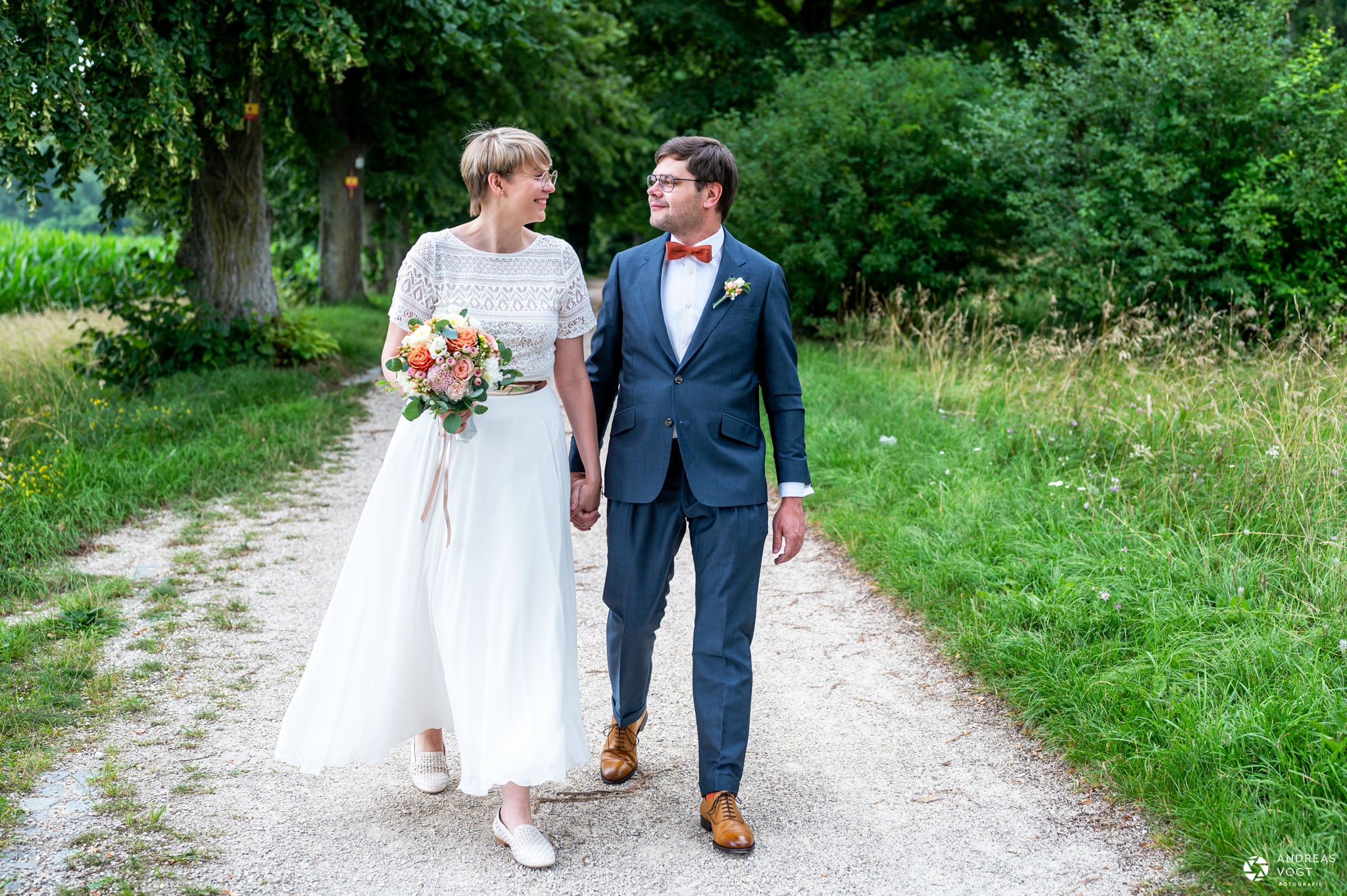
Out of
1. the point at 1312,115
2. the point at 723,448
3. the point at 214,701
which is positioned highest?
the point at 1312,115

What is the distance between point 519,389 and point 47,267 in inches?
582

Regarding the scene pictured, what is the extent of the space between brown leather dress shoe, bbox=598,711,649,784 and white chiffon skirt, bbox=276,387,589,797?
39cm

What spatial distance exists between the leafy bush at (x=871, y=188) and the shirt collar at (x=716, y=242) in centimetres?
992

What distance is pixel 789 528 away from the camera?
11.5ft

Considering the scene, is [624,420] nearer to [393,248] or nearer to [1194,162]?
[1194,162]

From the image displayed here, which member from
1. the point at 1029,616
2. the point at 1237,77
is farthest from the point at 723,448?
the point at 1237,77

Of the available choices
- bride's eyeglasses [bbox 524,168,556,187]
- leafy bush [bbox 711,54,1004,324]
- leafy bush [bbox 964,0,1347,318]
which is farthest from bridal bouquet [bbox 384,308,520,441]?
leafy bush [bbox 711,54,1004,324]

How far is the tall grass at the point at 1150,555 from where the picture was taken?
3397mm

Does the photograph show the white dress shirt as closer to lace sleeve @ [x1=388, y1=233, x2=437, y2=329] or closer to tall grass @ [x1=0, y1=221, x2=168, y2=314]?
lace sleeve @ [x1=388, y1=233, x2=437, y2=329]

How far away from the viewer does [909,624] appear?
522cm

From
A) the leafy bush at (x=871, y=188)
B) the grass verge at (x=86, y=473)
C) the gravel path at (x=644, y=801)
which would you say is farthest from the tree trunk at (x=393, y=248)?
the gravel path at (x=644, y=801)

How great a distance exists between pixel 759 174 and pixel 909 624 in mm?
9655

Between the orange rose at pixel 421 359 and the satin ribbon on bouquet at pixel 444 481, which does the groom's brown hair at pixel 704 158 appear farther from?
the satin ribbon on bouquet at pixel 444 481

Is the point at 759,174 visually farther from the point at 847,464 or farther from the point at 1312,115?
the point at 847,464
